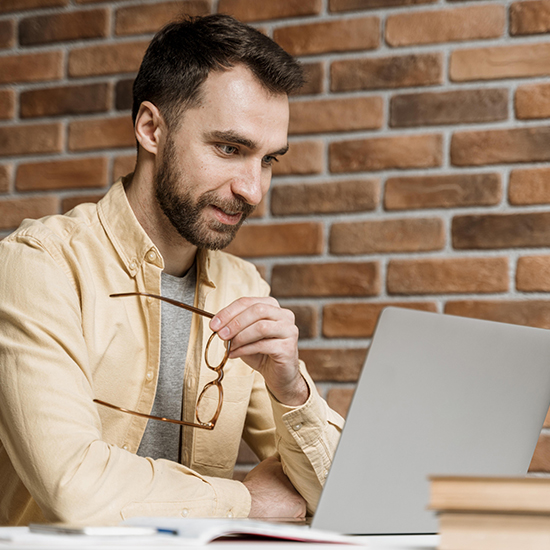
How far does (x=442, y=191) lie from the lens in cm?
174

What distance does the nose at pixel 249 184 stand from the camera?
1.53 metres

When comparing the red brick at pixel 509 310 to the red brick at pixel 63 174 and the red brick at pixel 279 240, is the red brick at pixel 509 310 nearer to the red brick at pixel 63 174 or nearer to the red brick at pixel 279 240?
the red brick at pixel 279 240

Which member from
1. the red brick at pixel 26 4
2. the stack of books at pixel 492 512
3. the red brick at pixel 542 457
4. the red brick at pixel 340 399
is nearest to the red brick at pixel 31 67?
the red brick at pixel 26 4

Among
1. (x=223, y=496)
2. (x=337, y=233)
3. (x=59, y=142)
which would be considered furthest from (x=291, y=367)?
(x=59, y=142)

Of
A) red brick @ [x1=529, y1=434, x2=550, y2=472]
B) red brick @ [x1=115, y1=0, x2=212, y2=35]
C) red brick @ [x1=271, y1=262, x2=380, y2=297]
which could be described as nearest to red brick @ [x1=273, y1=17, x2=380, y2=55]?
red brick @ [x1=115, y1=0, x2=212, y2=35]

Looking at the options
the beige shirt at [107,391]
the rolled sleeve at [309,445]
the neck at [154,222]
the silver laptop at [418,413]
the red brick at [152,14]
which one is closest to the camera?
the silver laptop at [418,413]

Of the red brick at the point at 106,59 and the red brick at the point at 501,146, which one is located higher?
the red brick at the point at 106,59

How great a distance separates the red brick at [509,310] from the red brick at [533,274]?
0.11ft

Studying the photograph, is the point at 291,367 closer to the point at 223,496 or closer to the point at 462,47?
the point at 223,496

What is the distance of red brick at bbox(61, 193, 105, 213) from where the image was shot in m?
2.01

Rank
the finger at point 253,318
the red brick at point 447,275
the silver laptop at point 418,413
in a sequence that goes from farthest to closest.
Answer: the red brick at point 447,275 → the finger at point 253,318 → the silver laptop at point 418,413

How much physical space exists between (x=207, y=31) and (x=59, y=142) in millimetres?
669

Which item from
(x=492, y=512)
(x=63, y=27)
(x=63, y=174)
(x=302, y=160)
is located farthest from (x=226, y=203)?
(x=492, y=512)

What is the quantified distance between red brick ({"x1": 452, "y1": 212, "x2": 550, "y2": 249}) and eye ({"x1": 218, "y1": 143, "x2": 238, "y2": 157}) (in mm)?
575
